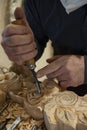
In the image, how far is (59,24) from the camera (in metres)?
0.98

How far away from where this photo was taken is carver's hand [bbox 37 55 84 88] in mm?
839

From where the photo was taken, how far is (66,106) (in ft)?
2.47

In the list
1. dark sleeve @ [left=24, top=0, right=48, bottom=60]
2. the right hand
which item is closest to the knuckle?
the right hand

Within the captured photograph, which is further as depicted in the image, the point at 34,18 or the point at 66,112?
the point at 34,18

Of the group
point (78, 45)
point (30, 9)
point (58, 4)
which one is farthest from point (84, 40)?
point (30, 9)

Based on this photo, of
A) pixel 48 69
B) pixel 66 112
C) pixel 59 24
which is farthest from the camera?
pixel 59 24

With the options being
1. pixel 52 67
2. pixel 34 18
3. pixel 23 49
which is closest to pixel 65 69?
pixel 52 67

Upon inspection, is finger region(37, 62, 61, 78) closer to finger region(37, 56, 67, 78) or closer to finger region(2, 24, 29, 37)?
finger region(37, 56, 67, 78)

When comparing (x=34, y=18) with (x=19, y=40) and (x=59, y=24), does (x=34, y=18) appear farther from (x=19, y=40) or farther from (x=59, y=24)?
(x=19, y=40)

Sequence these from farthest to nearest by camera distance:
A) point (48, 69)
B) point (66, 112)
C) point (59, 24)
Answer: point (59, 24) < point (48, 69) < point (66, 112)

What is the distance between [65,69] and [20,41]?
162mm

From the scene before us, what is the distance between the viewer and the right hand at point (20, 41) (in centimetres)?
80

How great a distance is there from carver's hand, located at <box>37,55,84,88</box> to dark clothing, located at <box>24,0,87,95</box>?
4.8 inches

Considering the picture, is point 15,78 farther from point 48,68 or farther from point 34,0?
point 34,0
